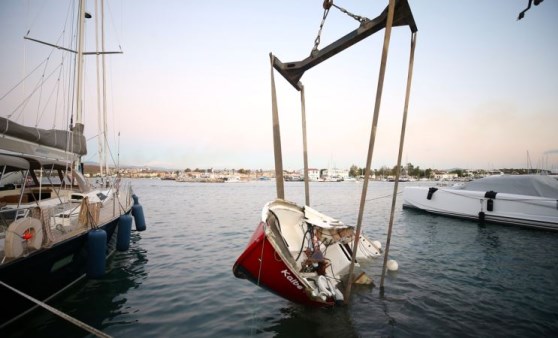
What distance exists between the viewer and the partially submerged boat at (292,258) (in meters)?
5.25

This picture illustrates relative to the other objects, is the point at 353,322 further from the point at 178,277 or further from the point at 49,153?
the point at 49,153

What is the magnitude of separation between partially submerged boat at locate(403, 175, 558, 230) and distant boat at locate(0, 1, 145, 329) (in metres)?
19.3

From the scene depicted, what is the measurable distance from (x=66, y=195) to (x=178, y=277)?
5.32 metres

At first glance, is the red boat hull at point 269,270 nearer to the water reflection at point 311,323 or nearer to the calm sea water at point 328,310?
the water reflection at point 311,323

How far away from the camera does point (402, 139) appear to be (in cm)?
658

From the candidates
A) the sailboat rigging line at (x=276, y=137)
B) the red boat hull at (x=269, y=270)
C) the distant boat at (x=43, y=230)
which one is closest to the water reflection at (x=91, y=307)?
the distant boat at (x=43, y=230)

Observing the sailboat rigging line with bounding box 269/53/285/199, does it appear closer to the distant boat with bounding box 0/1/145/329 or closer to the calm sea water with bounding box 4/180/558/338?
the calm sea water with bounding box 4/180/558/338

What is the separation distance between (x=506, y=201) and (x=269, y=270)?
1683 centimetres

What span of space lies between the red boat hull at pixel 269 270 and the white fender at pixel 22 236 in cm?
406

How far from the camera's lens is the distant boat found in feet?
16.7

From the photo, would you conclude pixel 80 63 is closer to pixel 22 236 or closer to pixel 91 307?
pixel 22 236

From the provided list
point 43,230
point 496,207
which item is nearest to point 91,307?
point 43,230

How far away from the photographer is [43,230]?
18.8ft

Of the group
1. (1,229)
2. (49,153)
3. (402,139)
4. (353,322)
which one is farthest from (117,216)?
(402,139)
